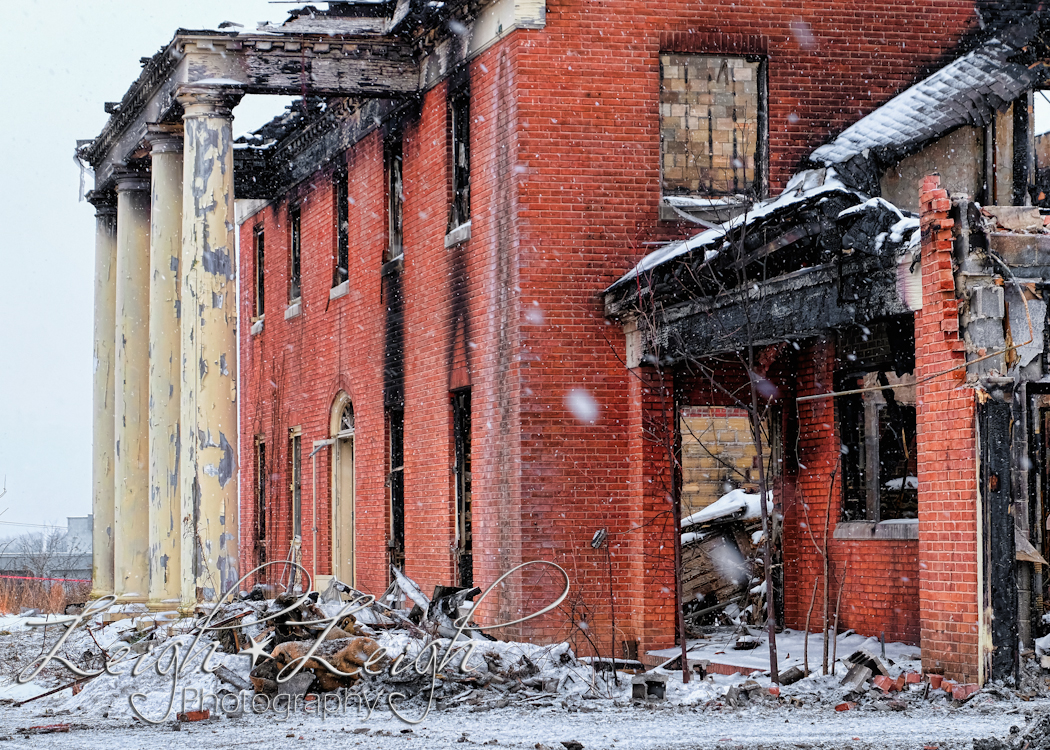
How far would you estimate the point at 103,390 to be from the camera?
901 inches

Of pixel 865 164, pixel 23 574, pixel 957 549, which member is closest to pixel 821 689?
pixel 957 549

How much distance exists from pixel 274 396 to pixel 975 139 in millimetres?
13082

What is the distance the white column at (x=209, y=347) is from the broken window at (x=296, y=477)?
6110 millimetres

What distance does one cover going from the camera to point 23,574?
120ft

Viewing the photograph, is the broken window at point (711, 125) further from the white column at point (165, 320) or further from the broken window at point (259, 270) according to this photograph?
the broken window at point (259, 270)

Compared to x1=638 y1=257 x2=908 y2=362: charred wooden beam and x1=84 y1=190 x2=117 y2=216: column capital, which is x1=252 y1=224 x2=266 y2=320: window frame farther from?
x1=638 y1=257 x2=908 y2=362: charred wooden beam

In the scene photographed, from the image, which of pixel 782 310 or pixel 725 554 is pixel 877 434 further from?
pixel 725 554

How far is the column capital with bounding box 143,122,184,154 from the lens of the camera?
1838 centimetres

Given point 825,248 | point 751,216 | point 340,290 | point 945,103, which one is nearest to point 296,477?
point 340,290

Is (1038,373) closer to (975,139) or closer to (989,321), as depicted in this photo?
(989,321)

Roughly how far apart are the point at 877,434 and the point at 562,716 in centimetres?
509

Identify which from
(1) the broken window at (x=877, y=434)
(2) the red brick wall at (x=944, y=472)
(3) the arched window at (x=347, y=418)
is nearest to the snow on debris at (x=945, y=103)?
(1) the broken window at (x=877, y=434)

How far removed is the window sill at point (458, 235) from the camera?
1603cm

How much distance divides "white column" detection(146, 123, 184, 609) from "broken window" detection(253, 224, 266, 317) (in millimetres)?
5815
